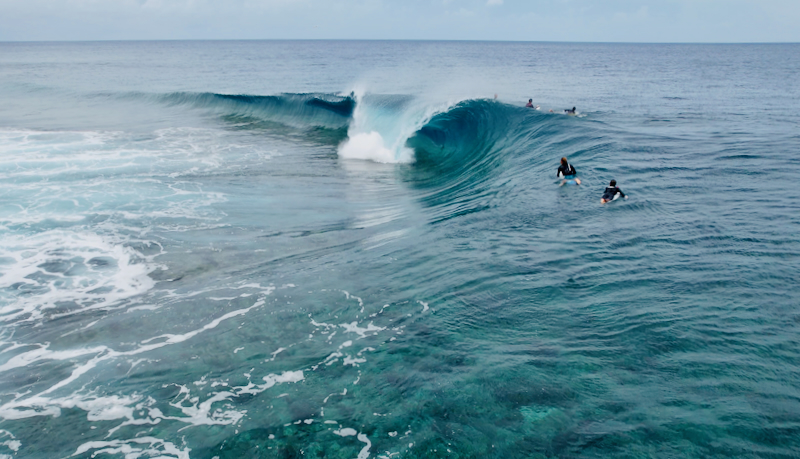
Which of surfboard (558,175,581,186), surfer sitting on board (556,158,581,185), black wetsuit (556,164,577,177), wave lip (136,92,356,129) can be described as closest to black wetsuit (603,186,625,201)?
surfboard (558,175,581,186)

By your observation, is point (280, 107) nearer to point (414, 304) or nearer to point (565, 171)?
point (565, 171)

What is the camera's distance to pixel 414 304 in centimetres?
1082

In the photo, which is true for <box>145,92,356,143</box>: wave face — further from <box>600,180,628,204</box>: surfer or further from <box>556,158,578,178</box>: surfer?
<box>600,180,628,204</box>: surfer

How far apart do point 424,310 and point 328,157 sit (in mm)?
18486

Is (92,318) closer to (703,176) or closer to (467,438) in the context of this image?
(467,438)

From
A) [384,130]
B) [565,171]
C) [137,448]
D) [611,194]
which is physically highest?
[384,130]

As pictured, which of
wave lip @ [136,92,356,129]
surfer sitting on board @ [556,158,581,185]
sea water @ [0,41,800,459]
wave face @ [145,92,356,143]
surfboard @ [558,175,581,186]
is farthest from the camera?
wave lip @ [136,92,356,129]

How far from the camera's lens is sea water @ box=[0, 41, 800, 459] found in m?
7.43

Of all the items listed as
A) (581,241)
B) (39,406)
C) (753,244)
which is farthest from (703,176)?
(39,406)

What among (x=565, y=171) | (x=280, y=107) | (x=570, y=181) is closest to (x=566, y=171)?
(x=565, y=171)

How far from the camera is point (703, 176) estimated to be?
57.5ft

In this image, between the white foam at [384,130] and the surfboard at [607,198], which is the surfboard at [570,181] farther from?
the white foam at [384,130]

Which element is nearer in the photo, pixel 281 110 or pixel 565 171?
pixel 565 171

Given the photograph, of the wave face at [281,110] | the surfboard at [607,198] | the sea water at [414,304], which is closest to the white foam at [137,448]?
the sea water at [414,304]
